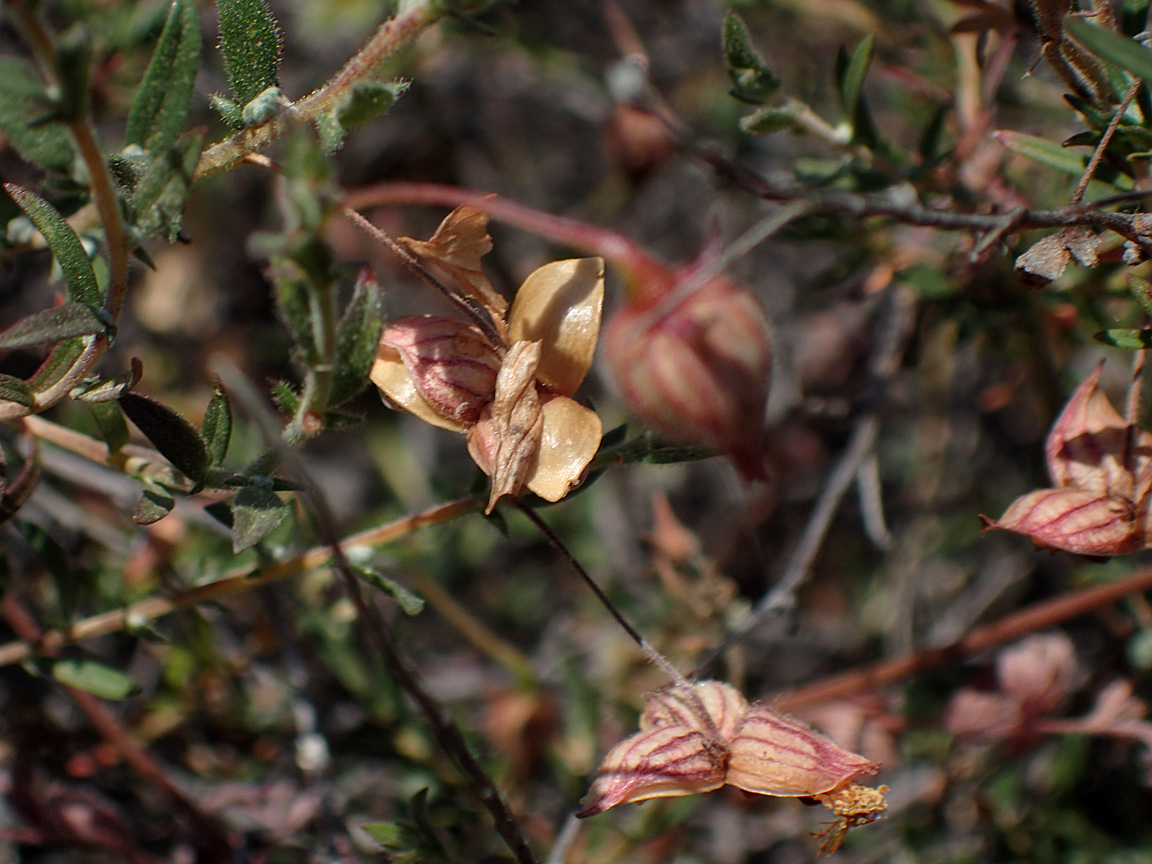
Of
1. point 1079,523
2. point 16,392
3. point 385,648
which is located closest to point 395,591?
point 385,648

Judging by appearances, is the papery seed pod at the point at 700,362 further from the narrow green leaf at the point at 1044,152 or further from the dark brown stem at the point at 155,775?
the dark brown stem at the point at 155,775

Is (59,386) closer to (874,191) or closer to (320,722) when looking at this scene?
(320,722)

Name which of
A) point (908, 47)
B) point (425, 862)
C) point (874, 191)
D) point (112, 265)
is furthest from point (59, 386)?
point (908, 47)

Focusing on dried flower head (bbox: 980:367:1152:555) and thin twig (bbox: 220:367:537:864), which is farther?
dried flower head (bbox: 980:367:1152:555)

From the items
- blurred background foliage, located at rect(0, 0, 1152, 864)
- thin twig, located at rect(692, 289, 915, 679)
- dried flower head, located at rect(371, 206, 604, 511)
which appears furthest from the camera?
thin twig, located at rect(692, 289, 915, 679)

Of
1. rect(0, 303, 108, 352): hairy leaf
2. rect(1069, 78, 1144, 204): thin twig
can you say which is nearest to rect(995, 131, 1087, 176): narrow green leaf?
rect(1069, 78, 1144, 204): thin twig

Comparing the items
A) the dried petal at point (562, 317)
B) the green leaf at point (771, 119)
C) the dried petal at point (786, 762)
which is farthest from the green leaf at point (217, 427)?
the green leaf at point (771, 119)

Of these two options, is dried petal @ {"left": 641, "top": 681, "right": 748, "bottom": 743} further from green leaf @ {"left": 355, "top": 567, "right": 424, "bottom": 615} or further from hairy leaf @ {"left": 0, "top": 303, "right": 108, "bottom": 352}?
hairy leaf @ {"left": 0, "top": 303, "right": 108, "bottom": 352}
